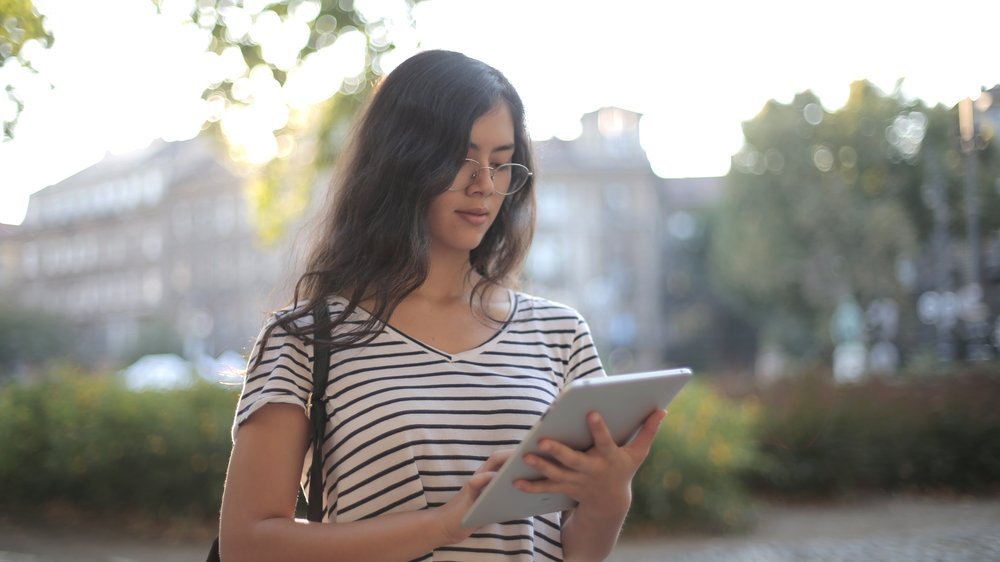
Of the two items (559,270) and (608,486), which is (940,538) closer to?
(608,486)

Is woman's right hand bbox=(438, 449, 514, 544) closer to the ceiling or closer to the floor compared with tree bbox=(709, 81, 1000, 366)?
closer to the floor

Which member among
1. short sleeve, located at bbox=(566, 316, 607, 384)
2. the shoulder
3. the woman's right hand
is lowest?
the woman's right hand

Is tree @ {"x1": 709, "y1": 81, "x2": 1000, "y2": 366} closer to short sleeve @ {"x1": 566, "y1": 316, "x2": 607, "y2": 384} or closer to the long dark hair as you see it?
short sleeve @ {"x1": 566, "y1": 316, "x2": 607, "y2": 384}

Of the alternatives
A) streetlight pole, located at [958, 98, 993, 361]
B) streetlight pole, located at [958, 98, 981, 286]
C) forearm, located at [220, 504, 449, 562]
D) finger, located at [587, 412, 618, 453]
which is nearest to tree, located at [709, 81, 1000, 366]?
streetlight pole, located at [958, 98, 993, 361]

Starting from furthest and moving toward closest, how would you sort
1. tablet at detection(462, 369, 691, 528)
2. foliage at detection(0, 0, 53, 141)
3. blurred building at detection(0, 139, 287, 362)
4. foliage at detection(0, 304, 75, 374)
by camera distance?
blurred building at detection(0, 139, 287, 362)
foliage at detection(0, 304, 75, 374)
foliage at detection(0, 0, 53, 141)
tablet at detection(462, 369, 691, 528)

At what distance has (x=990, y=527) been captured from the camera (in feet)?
26.0

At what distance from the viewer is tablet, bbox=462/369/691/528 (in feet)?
4.96

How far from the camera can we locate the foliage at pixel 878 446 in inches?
392

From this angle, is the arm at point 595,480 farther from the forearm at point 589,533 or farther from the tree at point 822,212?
the tree at point 822,212

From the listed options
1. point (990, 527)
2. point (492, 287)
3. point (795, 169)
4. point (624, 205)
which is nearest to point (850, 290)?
point (795, 169)

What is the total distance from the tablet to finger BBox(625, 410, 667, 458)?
0.01m

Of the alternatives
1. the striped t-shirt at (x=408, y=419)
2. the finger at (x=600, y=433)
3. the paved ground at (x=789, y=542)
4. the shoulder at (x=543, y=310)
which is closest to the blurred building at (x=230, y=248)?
the paved ground at (x=789, y=542)

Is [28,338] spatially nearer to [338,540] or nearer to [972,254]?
[972,254]

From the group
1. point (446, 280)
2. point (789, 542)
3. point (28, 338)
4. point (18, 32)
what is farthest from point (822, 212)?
point (446, 280)
